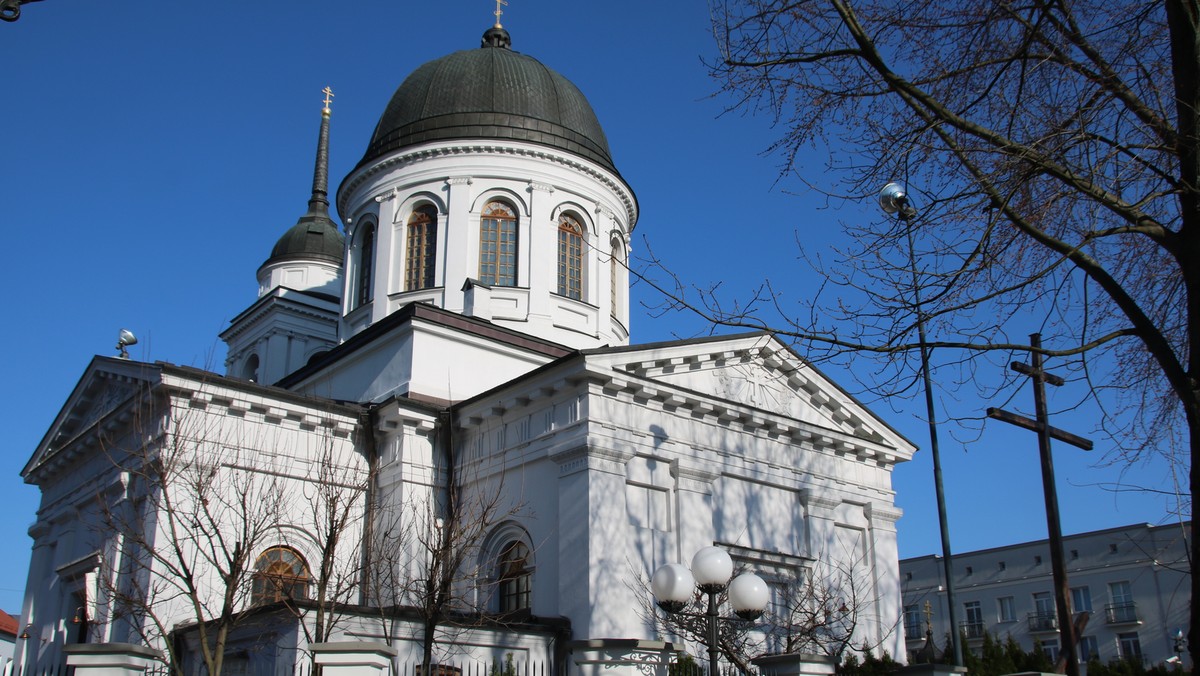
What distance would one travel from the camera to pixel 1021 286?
779 cm

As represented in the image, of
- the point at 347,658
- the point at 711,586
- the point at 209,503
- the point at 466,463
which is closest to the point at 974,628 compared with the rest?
the point at 466,463

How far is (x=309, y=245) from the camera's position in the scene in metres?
34.7

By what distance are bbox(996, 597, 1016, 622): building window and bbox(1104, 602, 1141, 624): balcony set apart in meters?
3.80

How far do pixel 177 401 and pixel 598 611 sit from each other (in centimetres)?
757

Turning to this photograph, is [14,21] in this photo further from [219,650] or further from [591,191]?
[591,191]

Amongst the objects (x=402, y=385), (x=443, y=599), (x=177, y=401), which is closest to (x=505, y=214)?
(x=402, y=385)

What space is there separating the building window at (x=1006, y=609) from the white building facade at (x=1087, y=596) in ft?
0.13

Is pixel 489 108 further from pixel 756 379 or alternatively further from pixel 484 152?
pixel 756 379

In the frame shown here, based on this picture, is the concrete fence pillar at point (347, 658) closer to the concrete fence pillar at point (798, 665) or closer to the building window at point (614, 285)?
the concrete fence pillar at point (798, 665)

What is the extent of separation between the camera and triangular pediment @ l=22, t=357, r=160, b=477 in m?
19.3

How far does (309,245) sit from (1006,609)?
30.8 metres

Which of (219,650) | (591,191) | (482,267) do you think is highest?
(591,191)

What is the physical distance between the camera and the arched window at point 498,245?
79.9 feet

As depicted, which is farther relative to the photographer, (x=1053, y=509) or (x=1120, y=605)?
(x=1120, y=605)
